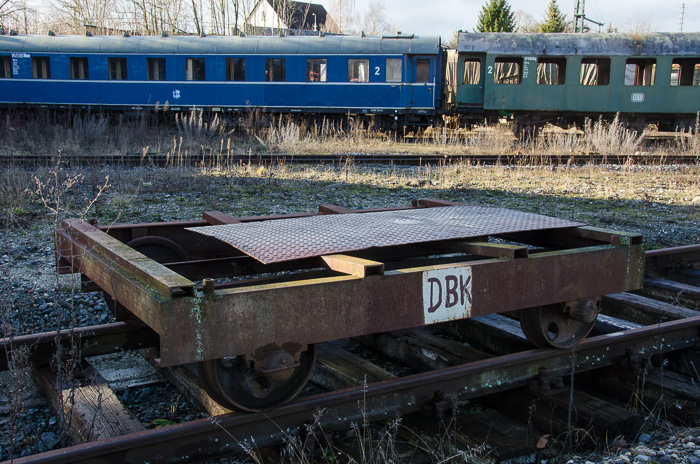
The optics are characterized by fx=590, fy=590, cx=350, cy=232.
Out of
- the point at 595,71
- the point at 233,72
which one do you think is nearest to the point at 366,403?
the point at 233,72

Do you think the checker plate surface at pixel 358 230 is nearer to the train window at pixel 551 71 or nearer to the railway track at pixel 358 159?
the railway track at pixel 358 159

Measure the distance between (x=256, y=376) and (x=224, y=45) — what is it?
66.1 ft

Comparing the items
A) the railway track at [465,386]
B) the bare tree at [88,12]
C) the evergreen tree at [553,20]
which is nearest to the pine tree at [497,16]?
the evergreen tree at [553,20]

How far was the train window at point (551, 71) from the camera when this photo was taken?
20.1 m

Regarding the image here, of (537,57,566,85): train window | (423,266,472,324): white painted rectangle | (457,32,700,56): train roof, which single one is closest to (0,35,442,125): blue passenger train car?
(457,32,700,56): train roof

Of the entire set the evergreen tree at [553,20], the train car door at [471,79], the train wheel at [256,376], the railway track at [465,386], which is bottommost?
the railway track at [465,386]

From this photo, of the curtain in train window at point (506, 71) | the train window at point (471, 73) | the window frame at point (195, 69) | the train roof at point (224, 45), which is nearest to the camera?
the curtain in train window at point (506, 71)

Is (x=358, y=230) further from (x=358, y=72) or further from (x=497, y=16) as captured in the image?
(x=497, y=16)

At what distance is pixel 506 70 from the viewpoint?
20531mm

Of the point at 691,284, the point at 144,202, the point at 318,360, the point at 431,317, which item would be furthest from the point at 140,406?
the point at 144,202

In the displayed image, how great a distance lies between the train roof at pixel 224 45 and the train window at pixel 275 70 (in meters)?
0.30

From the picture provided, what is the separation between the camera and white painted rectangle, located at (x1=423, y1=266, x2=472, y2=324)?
2650mm

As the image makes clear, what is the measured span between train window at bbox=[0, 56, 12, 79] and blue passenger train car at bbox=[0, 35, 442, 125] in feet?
0.12

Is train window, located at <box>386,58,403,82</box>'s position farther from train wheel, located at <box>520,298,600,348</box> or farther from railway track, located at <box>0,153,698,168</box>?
train wheel, located at <box>520,298,600,348</box>
